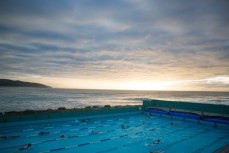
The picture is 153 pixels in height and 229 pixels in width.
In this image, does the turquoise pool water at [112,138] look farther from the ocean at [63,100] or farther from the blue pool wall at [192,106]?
the ocean at [63,100]

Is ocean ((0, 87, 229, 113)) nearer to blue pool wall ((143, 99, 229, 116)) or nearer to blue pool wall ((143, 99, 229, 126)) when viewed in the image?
blue pool wall ((143, 99, 229, 116))

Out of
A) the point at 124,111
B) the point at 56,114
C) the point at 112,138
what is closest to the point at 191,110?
the point at 124,111

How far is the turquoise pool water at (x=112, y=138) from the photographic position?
40.6 ft

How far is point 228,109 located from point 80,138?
17958 mm

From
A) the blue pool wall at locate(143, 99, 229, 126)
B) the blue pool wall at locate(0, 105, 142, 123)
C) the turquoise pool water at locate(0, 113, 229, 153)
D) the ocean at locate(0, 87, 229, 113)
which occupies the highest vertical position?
the blue pool wall at locate(143, 99, 229, 126)

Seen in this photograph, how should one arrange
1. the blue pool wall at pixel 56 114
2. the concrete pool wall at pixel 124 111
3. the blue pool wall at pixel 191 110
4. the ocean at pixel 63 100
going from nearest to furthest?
the blue pool wall at pixel 56 114, the concrete pool wall at pixel 124 111, the blue pool wall at pixel 191 110, the ocean at pixel 63 100

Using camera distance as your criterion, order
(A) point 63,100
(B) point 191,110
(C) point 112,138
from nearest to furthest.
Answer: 1. (C) point 112,138
2. (B) point 191,110
3. (A) point 63,100

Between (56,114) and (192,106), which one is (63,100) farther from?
(192,106)

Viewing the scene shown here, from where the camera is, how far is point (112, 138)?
49.6 ft

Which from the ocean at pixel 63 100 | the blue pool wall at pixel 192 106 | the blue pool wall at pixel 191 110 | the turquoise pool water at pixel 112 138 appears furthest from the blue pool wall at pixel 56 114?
the ocean at pixel 63 100

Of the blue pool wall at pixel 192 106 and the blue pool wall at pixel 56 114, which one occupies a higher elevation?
the blue pool wall at pixel 192 106

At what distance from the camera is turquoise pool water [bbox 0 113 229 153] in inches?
488

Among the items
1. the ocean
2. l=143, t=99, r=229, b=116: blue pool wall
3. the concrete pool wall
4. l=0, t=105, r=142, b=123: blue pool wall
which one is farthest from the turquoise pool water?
the ocean

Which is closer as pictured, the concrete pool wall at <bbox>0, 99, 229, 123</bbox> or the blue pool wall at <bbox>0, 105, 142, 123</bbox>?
the blue pool wall at <bbox>0, 105, 142, 123</bbox>
